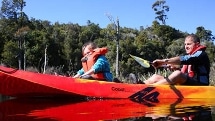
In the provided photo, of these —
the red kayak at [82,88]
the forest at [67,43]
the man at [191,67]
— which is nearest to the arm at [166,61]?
the man at [191,67]

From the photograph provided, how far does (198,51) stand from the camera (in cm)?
680

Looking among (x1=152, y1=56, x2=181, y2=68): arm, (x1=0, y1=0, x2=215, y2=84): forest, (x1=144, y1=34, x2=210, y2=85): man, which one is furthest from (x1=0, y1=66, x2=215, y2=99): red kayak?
(x1=0, y1=0, x2=215, y2=84): forest

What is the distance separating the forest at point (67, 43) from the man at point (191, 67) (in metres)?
18.7

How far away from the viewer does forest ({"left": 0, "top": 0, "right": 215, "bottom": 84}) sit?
28609 mm

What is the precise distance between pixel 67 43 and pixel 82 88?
26.7 m

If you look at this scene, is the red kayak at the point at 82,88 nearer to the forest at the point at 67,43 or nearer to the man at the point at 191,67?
the man at the point at 191,67

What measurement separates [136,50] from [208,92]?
25087 mm

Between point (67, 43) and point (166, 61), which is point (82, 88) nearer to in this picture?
point (166, 61)

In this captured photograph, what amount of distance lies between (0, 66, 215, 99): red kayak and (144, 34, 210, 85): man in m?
0.18

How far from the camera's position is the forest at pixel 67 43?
28.6m

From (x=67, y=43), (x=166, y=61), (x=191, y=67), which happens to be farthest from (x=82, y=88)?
(x=67, y=43)

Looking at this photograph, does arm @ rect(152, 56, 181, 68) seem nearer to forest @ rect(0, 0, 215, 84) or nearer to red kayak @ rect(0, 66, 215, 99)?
red kayak @ rect(0, 66, 215, 99)

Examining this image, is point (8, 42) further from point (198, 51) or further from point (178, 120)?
point (178, 120)

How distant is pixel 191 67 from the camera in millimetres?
6828
